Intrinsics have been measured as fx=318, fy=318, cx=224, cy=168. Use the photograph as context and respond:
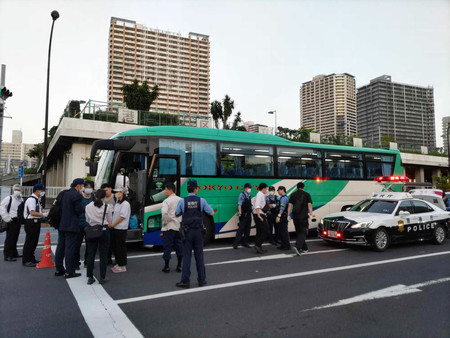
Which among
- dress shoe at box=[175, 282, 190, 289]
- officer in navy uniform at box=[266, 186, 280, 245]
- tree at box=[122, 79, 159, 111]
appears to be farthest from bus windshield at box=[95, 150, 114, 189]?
tree at box=[122, 79, 159, 111]

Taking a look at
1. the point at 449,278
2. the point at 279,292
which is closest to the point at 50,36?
the point at 279,292

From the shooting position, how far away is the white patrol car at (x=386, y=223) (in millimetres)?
8633

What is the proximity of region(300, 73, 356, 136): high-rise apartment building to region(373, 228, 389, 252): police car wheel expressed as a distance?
129 metres

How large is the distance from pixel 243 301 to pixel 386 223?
19.4ft

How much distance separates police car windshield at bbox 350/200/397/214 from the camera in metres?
9.36

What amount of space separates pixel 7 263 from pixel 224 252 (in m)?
5.24

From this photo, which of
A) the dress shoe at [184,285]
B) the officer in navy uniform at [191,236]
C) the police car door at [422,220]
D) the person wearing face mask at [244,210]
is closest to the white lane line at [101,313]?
the dress shoe at [184,285]

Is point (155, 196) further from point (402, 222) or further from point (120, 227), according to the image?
point (402, 222)

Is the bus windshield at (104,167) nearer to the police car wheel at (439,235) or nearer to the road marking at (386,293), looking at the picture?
the road marking at (386,293)

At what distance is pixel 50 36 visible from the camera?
1816 centimetres

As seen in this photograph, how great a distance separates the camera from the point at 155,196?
8594mm

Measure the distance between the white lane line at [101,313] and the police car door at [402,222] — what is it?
7808 mm

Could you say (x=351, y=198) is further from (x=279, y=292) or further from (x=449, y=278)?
(x=279, y=292)

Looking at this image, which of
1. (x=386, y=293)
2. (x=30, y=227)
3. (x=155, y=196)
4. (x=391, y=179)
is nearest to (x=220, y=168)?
(x=155, y=196)
